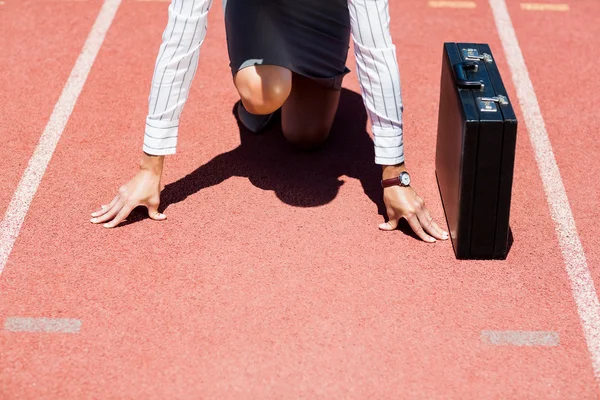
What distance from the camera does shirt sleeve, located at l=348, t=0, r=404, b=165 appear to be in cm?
444

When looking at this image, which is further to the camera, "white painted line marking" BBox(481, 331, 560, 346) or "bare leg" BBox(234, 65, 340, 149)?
"bare leg" BBox(234, 65, 340, 149)

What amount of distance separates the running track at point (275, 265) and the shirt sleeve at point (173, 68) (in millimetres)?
469

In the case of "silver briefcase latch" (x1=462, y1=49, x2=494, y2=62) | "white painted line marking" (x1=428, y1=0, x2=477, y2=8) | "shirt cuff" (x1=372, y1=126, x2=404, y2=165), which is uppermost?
"silver briefcase latch" (x1=462, y1=49, x2=494, y2=62)

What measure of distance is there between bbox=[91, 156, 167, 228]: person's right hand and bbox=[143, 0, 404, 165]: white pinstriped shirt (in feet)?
0.37

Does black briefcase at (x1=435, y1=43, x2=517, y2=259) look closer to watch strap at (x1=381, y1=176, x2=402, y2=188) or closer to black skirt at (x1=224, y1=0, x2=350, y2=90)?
watch strap at (x1=381, y1=176, x2=402, y2=188)

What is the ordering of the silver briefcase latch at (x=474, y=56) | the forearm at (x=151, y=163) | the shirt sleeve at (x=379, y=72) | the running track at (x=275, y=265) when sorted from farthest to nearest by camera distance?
the silver briefcase latch at (x=474, y=56)
the forearm at (x=151, y=163)
the shirt sleeve at (x=379, y=72)
the running track at (x=275, y=265)

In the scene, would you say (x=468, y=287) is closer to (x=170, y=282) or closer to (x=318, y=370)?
(x=318, y=370)

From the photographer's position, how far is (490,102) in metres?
4.54

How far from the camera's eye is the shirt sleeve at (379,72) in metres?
4.44

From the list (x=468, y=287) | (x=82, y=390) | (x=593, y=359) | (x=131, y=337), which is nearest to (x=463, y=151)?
(x=468, y=287)

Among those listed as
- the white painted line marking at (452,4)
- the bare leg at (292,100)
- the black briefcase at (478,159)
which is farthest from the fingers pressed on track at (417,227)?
the white painted line marking at (452,4)

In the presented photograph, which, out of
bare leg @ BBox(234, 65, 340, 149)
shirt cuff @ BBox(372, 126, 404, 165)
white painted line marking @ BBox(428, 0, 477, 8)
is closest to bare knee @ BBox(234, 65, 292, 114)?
bare leg @ BBox(234, 65, 340, 149)

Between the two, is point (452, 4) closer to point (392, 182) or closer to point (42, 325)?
point (392, 182)

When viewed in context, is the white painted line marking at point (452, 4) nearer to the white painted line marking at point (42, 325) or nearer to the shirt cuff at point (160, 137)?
the shirt cuff at point (160, 137)
